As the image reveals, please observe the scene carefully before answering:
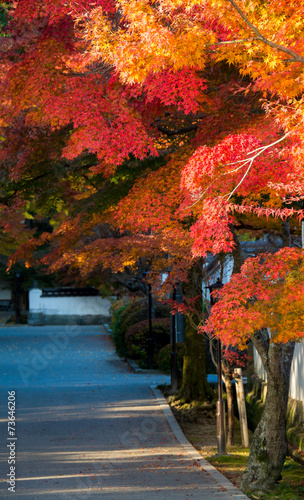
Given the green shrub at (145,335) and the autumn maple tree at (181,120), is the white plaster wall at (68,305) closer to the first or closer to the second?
the green shrub at (145,335)

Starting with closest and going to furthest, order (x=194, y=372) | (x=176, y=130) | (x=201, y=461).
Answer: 1. (x=201, y=461)
2. (x=176, y=130)
3. (x=194, y=372)

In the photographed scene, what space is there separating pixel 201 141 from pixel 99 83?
2040 mm

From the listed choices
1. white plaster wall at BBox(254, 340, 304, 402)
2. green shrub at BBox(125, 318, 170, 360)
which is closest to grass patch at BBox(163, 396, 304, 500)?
white plaster wall at BBox(254, 340, 304, 402)

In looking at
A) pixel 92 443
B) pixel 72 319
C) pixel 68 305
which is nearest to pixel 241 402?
pixel 92 443

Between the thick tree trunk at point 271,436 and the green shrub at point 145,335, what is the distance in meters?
14.7

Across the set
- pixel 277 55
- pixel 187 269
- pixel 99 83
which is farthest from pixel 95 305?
pixel 277 55

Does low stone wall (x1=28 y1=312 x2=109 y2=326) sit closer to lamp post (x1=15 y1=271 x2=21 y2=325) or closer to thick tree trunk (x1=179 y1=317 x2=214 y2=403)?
lamp post (x1=15 y1=271 x2=21 y2=325)

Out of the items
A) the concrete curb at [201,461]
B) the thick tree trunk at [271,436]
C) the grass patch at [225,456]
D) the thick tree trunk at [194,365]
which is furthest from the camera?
the thick tree trunk at [194,365]

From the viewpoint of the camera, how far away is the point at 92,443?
1105cm

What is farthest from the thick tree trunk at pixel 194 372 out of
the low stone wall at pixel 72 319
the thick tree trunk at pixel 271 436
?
the low stone wall at pixel 72 319

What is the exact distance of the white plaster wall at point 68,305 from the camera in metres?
47.4

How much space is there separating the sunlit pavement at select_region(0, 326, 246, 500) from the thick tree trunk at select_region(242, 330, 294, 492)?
0.65 meters

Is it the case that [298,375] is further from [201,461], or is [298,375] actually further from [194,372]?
[194,372]

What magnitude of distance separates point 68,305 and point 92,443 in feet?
122
